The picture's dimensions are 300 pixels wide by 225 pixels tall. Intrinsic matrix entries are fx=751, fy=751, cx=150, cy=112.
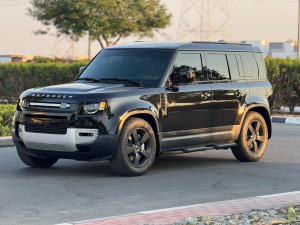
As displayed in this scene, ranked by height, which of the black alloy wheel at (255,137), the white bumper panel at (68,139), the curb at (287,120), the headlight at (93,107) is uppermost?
the headlight at (93,107)

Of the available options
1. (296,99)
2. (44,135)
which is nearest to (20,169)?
(44,135)

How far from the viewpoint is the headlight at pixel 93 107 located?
34.1ft

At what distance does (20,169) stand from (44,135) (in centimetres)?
132

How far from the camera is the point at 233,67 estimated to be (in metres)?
12.7

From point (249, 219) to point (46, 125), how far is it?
413 centimetres

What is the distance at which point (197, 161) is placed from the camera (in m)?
13.0

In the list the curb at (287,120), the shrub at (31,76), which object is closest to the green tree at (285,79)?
the curb at (287,120)

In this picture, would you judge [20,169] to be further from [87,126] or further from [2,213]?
[2,213]

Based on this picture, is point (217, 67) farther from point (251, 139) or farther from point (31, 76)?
point (31, 76)

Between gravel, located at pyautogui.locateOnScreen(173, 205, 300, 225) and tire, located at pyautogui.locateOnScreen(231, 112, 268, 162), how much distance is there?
4901mm

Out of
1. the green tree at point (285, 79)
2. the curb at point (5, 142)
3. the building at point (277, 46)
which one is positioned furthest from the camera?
the building at point (277, 46)

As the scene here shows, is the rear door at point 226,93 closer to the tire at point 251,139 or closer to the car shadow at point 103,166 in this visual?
the tire at point 251,139

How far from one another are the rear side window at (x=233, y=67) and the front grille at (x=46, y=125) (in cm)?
343

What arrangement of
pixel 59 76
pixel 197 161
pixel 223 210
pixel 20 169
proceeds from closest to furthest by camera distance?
pixel 223 210 < pixel 20 169 < pixel 197 161 < pixel 59 76
